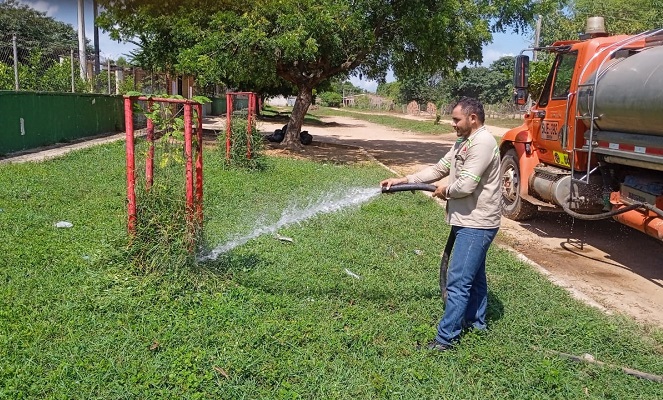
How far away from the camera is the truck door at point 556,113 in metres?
7.45

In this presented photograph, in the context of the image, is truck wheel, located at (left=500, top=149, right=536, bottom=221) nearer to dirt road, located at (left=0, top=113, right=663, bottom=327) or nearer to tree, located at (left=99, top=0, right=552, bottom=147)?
dirt road, located at (left=0, top=113, right=663, bottom=327)

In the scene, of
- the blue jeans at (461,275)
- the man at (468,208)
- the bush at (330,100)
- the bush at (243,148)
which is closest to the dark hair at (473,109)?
the man at (468,208)

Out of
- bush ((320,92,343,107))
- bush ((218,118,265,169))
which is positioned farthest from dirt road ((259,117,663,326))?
bush ((320,92,343,107))

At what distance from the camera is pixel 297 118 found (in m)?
18.9

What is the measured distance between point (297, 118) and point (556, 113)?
39.5 feet

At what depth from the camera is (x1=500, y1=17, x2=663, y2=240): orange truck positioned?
5789 millimetres

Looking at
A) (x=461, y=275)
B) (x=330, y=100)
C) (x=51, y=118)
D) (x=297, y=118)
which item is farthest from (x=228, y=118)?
(x=330, y=100)

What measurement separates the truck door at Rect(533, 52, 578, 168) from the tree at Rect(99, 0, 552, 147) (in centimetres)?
668

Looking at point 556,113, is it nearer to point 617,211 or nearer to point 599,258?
point 617,211

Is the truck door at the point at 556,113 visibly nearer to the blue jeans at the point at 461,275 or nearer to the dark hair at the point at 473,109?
the dark hair at the point at 473,109

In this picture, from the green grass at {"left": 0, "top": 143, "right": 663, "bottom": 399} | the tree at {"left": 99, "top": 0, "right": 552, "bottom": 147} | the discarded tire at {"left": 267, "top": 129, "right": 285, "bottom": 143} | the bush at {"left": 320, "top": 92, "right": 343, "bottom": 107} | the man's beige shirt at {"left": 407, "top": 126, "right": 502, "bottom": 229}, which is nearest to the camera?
the green grass at {"left": 0, "top": 143, "right": 663, "bottom": 399}

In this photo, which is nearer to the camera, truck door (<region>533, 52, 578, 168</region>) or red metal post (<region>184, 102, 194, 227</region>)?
red metal post (<region>184, 102, 194, 227</region>)

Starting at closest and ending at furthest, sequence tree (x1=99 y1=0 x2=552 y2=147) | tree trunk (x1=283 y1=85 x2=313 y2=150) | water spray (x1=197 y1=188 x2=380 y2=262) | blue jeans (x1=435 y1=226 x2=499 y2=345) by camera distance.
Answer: blue jeans (x1=435 y1=226 x2=499 y2=345) < water spray (x1=197 y1=188 x2=380 y2=262) < tree (x1=99 y1=0 x2=552 y2=147) < tree trunk (x1=283 y1=85 x2=313 y2=150)

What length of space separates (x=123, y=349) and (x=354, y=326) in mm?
1572
